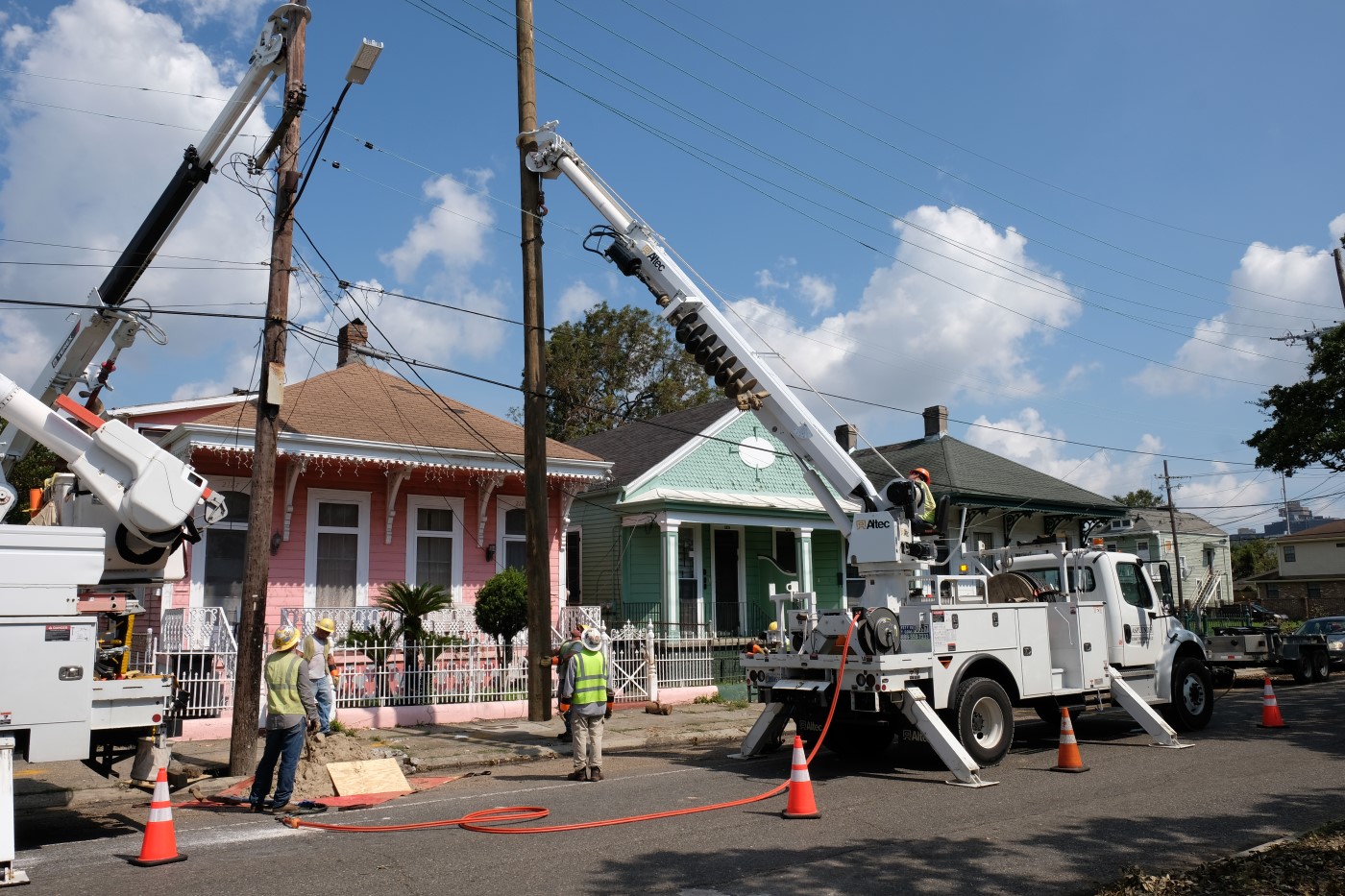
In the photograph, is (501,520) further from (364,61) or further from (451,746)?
(364,61)

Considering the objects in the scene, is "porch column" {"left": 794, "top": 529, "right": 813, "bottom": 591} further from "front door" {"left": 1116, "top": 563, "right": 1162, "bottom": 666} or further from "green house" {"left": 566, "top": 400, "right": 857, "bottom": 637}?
"front door" {"left": 1116, "top": 563, "right": 1162, "bottom": 666}

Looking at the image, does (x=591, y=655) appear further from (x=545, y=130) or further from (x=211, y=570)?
(x=211, y=570)

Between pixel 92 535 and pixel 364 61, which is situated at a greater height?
pixel 364 61

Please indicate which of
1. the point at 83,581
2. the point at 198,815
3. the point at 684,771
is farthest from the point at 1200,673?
the point at 83,581

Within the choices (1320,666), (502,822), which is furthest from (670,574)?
(1320,666)

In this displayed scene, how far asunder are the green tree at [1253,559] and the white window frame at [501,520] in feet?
234

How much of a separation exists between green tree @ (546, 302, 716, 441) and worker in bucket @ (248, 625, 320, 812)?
1272 inches

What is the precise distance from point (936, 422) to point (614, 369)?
49.1ft

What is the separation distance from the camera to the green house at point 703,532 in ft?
73.0

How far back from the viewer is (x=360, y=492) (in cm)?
1747

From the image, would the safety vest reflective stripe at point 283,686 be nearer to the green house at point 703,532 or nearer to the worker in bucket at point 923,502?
the worker in bucket at point 923,502

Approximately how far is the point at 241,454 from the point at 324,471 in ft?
5.37

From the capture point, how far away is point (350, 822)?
8.60m

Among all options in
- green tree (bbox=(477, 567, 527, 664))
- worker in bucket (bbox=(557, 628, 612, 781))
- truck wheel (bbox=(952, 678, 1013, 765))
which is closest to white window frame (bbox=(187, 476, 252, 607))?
green tree (bbox=(477, 567, 527, 664))
